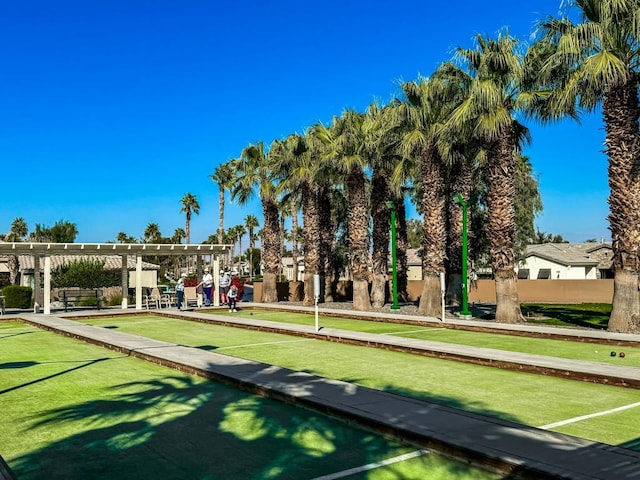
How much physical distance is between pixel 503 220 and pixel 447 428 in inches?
611

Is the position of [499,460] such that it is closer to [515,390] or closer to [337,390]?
[337,390]

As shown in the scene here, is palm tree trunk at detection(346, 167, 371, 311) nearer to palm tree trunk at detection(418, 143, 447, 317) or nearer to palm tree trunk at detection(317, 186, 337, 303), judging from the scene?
palm tree trunk at detection(418, 143, 447, 317)

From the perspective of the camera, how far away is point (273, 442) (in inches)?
246

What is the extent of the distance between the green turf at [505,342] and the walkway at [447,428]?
635 cm

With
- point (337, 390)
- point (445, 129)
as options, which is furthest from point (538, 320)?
point (337, 390)

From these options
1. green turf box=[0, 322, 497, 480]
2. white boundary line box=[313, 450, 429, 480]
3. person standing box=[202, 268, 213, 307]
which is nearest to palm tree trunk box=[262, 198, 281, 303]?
person standing box=[202, 268, 213, 307]

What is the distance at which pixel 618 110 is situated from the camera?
56.6ft

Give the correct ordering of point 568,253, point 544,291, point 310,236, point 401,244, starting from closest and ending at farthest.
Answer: point 310,236 < point 401,244 < point 544,291 < point 568,253

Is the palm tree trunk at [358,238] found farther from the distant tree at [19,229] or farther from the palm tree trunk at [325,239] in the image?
the distant tree at [19,229]

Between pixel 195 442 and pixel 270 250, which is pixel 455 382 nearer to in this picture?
pixel 195 442

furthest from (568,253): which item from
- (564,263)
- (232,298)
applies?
(232,298)

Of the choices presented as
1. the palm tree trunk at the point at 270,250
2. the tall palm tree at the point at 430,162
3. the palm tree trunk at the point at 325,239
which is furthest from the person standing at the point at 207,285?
the tall palm tree at the point at 430,162

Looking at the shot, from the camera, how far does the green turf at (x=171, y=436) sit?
17.8ft

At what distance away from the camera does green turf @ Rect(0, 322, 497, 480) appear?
541 centimetres
